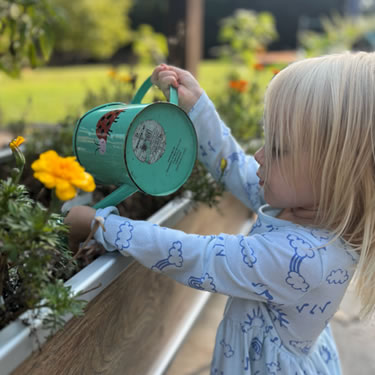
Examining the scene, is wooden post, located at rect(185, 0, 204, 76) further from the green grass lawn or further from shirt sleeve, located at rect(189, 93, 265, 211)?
the green grass lawn

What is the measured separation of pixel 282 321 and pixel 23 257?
69 cm

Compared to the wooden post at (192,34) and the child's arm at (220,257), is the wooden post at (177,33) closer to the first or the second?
the wooden post at (192,34)

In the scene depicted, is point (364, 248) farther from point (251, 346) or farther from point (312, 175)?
point (251, 346)

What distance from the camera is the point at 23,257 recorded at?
72cm

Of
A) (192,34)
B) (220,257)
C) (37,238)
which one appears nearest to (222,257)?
(220,257)

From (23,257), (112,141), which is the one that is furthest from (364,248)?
(23,257)

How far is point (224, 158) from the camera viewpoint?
140 cm

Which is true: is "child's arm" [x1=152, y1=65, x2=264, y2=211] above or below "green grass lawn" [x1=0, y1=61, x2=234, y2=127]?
above

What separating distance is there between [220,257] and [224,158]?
46 cm

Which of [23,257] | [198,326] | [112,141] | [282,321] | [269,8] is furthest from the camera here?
[269,8]

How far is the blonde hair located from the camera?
100 centimetres

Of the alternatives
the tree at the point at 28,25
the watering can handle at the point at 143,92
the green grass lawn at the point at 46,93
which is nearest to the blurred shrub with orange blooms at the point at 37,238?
the watering can handle at the point at 143,92

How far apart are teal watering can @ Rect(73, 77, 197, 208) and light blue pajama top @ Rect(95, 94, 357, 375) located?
87 millimetres

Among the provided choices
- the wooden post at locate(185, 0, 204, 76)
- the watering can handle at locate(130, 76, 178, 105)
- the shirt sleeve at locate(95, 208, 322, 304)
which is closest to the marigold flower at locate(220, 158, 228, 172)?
the watering can handle at locate(130, 76, 178, 105)
